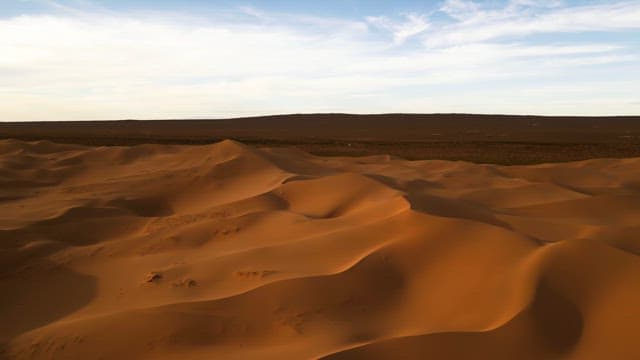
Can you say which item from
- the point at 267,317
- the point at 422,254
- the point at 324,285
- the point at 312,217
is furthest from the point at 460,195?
the point at 267,317

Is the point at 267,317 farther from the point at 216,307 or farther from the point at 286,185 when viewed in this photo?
the point at 286,185

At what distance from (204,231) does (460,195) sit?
9.62 ft

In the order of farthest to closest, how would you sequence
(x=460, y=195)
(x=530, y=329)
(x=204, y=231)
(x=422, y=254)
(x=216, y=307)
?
(x=460, y=195) → (x=204, y=231) → (x=422, y=254) → (x=216, y=307) → (x=530, y=329)

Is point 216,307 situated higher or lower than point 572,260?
lower

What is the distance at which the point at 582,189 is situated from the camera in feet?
26.0

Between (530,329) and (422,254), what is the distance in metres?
1.20

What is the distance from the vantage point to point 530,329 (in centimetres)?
300

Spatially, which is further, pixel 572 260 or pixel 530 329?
pixel 572 260

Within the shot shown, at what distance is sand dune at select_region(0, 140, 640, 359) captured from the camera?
3070 millimetres

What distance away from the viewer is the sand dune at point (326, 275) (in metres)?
3.07

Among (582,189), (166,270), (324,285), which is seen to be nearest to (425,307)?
(324,285)

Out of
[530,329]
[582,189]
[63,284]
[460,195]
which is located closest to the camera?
[530,329]

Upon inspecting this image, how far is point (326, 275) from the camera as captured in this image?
151 inches

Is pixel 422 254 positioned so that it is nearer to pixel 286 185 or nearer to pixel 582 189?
pixel 286 185
